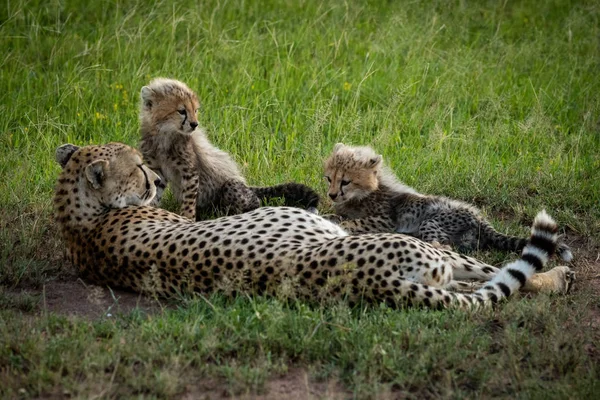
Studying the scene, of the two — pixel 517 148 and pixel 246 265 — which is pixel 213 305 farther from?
pixel 517 148

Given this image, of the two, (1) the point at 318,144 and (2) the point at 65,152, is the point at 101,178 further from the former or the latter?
(1) the point at 318,144

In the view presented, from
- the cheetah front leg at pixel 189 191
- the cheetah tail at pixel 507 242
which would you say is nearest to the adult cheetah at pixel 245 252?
the cheetah tail at pixel 507 242

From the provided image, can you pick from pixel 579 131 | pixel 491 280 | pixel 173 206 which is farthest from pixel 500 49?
pixel 491 280

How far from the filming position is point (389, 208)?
5.67 meters

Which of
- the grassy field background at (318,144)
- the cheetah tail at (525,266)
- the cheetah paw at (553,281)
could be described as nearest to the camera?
the grassy field background at (318,144)

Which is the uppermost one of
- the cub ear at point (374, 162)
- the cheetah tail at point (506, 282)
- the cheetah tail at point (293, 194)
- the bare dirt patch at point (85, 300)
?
the cheetah tail at point (506, 282)

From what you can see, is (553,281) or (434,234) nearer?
(553,281)

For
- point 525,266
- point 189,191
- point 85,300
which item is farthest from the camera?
point 189,191

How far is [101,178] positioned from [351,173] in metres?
→ 1.67

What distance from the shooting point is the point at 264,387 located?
10.7 feet

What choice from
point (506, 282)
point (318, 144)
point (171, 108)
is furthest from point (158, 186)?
point (506, 282)

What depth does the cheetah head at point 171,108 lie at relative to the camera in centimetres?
574

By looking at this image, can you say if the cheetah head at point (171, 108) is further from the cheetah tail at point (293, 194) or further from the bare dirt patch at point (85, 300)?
the bare dirt patch at point (85, 300)

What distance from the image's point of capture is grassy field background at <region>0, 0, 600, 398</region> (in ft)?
11.1
